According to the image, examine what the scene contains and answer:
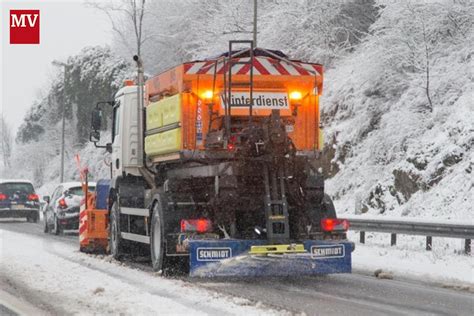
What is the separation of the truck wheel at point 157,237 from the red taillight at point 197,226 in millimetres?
610

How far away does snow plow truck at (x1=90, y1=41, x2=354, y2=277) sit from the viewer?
10906mm

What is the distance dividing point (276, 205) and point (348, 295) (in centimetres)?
161

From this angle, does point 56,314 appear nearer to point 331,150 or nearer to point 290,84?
point 290,84

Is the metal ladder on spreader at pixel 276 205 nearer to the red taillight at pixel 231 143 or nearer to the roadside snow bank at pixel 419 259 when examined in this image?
the red taillight at pixel 231 143

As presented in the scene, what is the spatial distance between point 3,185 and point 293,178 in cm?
2146

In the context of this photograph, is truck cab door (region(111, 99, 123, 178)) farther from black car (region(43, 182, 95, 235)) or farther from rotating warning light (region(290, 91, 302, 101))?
black car (region(43, 182, 95, 235))

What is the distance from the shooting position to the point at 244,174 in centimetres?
1116

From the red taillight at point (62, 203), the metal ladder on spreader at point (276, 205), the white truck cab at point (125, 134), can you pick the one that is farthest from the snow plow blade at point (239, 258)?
the red taillight at point (62, 203)

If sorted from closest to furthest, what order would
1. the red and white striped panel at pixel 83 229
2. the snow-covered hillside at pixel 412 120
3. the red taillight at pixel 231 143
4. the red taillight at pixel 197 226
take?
the red taillight at pixel 197 226 → the red taillight at pixel 231 143 → the red and white striped panel at pixel 83 229 → the snow-covered hillside at pixel 412 120

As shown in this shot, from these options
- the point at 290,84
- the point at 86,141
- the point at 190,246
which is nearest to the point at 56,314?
the point at 190,246

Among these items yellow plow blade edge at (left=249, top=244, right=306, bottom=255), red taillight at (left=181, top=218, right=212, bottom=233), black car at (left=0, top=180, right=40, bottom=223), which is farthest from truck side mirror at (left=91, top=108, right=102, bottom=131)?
black car at (left=0, top=180, right=40, bottom=223)

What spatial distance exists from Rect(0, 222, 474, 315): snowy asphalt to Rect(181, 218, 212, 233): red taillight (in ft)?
2.46

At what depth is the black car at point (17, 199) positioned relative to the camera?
30641mm

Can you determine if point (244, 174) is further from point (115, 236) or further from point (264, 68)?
point (115, 236)
